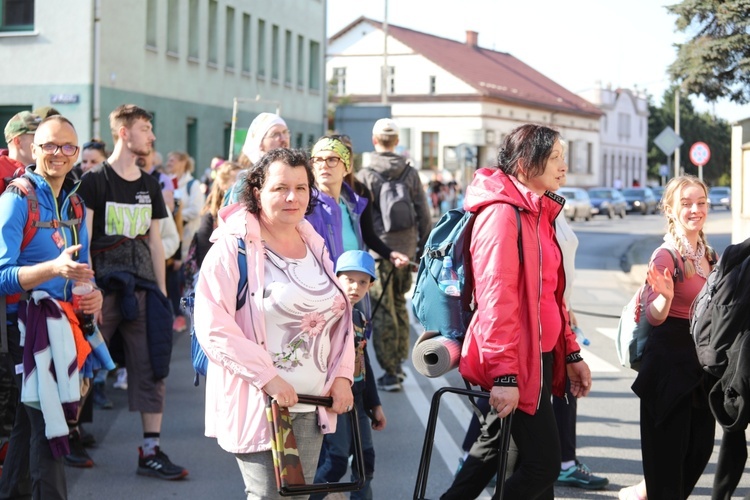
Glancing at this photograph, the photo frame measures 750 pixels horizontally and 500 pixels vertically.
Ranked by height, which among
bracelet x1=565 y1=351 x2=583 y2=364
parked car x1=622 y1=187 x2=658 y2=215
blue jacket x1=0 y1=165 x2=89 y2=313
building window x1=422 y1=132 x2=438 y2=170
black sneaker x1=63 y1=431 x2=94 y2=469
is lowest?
black sneaker x1=63 y1=431 x2=94 y2=469

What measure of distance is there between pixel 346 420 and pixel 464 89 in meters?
73.5

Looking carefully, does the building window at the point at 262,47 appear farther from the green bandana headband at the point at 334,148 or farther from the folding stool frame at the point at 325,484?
the folding stool frame at the point at 325,484

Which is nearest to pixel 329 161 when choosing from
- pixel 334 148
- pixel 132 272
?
pixel 334 148

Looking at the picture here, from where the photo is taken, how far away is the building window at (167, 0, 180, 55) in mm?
34906

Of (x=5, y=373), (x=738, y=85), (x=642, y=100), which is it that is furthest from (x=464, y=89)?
(x=5, y=373)

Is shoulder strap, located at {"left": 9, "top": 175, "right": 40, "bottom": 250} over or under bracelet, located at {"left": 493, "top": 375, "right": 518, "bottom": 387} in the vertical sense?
over

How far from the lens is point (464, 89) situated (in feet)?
258

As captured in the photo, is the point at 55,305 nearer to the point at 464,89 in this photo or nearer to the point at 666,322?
the point at 666,322

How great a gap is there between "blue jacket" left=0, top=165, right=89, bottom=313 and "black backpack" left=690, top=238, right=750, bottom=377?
2.99 m

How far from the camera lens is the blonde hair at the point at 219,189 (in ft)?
29.4

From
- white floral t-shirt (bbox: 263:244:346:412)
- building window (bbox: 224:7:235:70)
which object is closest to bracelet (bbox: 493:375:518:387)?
white floral t-shirt (bbox: 263:244:346:412)

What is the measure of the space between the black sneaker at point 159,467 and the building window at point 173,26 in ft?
93.1

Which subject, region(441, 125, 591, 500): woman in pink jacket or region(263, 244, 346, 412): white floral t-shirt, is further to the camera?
region(441, 125, 591, 500): woman in pink jacket

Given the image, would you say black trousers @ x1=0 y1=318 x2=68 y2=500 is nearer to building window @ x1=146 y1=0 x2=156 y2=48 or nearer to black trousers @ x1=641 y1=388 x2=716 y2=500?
black trousers @ x1=641 y1=388 x2=716 y2=500
